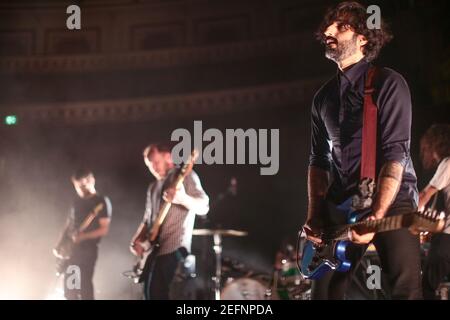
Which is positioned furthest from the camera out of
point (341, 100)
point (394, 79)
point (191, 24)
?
point (191, 24)

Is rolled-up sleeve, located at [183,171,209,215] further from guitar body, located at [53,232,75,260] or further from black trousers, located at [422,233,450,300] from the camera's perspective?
black trousers, located at [422,233,450,300]

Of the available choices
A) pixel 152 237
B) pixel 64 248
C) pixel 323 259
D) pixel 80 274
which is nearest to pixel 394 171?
pixel 323 259

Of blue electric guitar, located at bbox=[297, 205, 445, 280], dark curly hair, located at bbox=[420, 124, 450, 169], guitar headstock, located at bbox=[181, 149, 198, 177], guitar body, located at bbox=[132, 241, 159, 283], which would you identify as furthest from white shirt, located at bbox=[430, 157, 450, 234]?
guitar body, located at bbox=[132, 241, 159, 283]

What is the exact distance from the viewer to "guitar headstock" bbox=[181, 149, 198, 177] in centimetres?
425

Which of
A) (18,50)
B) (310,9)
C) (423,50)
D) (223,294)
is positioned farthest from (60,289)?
(423,50)

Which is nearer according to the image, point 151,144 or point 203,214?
point 203,214

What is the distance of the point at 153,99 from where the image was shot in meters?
5.43

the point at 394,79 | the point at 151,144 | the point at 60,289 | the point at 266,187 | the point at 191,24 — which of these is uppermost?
the point at 191,24

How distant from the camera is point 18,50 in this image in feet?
18.3

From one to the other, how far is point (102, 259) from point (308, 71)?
2.31m

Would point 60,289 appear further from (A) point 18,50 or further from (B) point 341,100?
(B) point 341,100

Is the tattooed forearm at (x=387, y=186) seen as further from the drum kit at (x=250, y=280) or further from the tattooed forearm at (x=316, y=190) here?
the drum kit at (x=250, y=280)

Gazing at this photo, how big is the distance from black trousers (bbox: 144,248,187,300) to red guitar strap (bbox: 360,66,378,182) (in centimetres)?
149

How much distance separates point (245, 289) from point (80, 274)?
4.25ft
